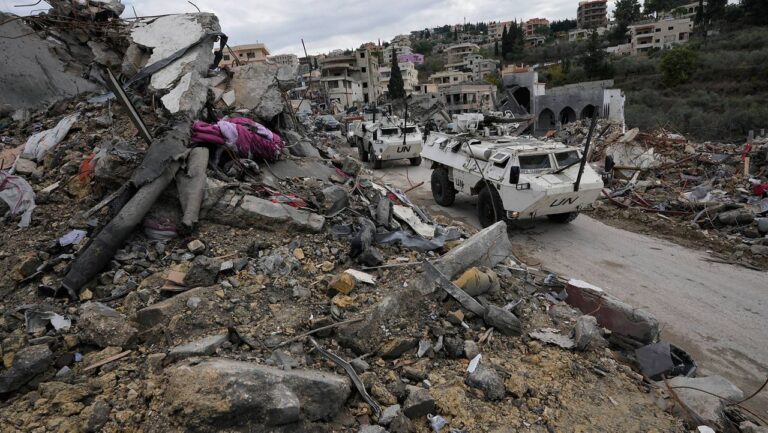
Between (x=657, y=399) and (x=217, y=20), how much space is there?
31.1 feet

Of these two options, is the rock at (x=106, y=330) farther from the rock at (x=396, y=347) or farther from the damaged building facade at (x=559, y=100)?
the damaged building facade at (x=559, y=100)

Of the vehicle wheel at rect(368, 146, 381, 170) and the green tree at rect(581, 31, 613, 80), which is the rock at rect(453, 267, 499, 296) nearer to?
the vehicle wheel at rect(368, 146, 381, 170)

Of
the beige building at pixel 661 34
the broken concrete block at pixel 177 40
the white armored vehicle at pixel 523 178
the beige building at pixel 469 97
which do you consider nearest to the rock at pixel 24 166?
the broken concrete block at pixel 177 40

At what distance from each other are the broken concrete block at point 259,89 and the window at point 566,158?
5.28 m

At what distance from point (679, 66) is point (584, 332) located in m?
46.1

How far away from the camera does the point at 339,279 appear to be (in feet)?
13.5

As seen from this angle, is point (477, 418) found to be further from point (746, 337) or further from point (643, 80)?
point (643, 80)

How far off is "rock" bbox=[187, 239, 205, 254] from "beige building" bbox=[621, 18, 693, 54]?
63078 millimetres

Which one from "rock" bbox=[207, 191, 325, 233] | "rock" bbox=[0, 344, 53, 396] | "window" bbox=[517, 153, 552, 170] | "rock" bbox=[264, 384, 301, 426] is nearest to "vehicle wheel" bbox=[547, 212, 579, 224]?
"window" bbox=[517, 153, 552, 170]

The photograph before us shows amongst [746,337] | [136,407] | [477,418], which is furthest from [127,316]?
[746,337]

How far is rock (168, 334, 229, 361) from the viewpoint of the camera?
3.10 m

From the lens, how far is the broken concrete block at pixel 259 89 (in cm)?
845

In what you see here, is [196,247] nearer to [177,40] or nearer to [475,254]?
[475,254]

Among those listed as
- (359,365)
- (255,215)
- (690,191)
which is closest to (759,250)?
(690,191)
